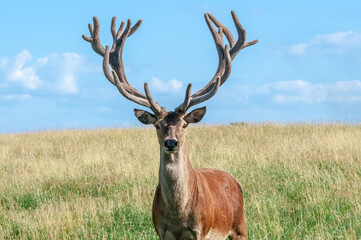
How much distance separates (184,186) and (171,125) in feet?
2.16

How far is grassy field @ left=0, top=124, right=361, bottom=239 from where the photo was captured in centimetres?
814

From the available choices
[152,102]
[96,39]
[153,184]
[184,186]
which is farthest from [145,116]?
[153,184]

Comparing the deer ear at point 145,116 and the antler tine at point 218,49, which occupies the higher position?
the antler tine at point 218,49

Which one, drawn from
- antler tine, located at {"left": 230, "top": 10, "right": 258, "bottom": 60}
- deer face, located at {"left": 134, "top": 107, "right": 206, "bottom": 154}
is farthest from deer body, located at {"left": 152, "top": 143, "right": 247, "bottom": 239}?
antler tine, located at {"left": 230, "top": 10, "right": 258, "bottom": 60}

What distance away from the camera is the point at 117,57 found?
6988mm

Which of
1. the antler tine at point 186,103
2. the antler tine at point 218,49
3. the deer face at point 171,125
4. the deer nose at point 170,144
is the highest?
the antler tine at point 218,49

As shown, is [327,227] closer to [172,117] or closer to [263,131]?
[172,117]

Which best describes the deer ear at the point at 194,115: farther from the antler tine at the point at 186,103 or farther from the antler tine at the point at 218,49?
the antler tine at the point at 218,49

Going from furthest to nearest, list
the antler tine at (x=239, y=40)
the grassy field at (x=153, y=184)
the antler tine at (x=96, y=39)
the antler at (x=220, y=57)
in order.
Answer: the grassy field at (x=153, y=184), the antler tine at (x=96, y=39), the antler tine at (x=239, y=40), the antler at (x=220, y=57)

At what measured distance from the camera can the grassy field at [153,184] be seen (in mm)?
8141

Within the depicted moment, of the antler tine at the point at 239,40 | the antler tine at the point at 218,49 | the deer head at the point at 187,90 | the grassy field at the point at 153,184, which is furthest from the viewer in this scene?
the grassy field at the point at 153,184

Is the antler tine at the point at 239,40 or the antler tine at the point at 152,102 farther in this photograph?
the antler tine at the point at 239,40

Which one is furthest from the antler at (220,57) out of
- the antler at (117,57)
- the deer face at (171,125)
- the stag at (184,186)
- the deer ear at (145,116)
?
the antler at (117,57)

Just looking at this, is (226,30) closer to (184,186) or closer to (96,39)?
(96,39)
